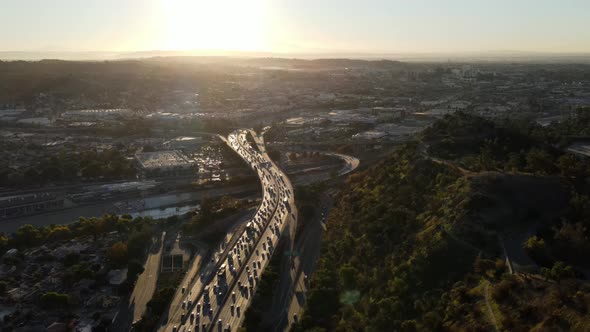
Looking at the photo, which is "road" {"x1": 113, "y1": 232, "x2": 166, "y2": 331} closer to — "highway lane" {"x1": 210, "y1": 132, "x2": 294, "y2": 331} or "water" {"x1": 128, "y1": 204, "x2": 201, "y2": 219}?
"highway lane" {"x1": 210, "y1": 132, "x2": 294, "y2": 331}

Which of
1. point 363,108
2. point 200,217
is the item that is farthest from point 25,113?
point 200,217

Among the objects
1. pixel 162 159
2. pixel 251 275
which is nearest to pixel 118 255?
pixel 251 275

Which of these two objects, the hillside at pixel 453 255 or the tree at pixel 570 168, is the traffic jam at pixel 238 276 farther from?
the tree at pixel 570 168

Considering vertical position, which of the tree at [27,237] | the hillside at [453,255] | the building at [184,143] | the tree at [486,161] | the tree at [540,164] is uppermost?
the tree at [540,164]

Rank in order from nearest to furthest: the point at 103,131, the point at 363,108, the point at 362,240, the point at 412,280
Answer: the point at 412,280 → the point at 362,240 → the point at 103,131 → the point at 363,108

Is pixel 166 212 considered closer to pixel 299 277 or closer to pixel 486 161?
pixel 299 277

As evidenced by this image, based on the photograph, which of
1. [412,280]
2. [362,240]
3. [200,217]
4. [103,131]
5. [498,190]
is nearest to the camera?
[412,280]

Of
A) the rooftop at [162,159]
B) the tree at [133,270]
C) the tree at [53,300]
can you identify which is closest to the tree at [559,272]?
the tree at [133,270]

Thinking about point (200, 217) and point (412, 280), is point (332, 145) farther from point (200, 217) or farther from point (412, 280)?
point (412, 280)
